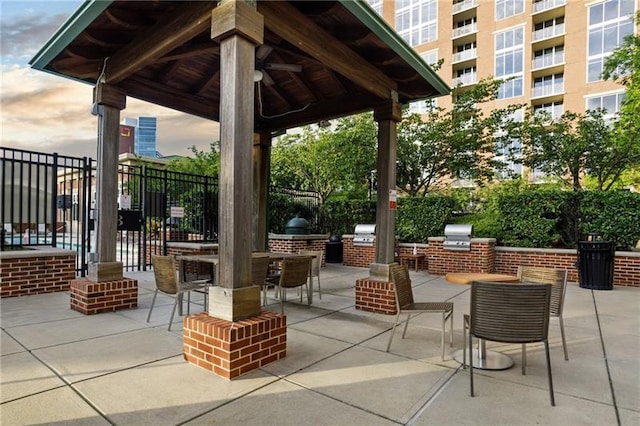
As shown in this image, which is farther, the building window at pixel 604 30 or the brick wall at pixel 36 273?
the building window at pixel 604 30

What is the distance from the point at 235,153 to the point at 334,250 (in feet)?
26.3

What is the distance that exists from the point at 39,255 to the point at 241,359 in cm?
464

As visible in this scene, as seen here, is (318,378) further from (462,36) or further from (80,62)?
(462,36)

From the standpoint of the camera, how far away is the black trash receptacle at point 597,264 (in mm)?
6926

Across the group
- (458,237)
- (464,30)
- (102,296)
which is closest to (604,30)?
(464,30)

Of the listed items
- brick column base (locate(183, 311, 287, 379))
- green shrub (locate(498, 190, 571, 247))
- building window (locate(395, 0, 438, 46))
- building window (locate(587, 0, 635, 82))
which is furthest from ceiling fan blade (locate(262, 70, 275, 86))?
building window (locate(395, 0, 438, 46))

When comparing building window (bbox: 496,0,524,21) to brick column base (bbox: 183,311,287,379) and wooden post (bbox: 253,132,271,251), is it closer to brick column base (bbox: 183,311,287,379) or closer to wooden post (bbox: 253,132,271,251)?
wooden post (bbox: 253,132,271,251)

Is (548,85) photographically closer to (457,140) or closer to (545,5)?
(545,5)

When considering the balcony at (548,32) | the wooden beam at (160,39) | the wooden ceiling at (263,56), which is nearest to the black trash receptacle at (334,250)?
the wooden ceiling at (263,56)

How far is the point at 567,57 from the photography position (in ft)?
84.3

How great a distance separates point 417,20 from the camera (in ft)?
105

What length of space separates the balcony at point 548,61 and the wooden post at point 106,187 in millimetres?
30534

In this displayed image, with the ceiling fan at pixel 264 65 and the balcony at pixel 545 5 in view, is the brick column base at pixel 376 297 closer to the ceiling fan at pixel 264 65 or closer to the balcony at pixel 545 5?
the ceiling fan at pixel 264 65

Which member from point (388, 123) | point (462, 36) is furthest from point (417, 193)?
point (462, 36)
